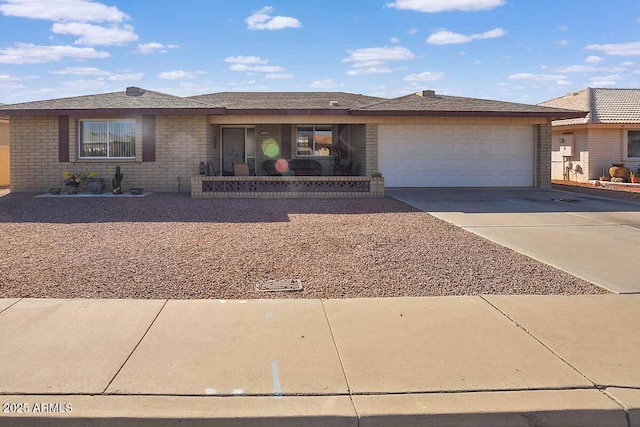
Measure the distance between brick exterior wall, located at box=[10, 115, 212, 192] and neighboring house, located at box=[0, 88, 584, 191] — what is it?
0.03 meters

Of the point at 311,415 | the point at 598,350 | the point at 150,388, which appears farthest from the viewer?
the point at 598,350

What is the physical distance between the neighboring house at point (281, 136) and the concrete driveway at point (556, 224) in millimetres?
987

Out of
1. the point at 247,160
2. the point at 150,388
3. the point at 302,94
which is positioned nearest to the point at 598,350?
the point at 150,388

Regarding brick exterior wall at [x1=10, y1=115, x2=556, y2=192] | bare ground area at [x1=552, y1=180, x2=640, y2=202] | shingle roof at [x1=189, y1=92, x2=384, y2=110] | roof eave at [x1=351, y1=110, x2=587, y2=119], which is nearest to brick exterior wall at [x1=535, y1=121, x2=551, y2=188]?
roof eave at [x1=351, y1=110, x2=587, y2=119]

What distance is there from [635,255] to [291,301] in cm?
593

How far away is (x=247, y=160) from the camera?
2303cm

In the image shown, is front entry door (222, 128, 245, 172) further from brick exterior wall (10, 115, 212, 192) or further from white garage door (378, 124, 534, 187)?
white garage door (378, 124, 534, 187)

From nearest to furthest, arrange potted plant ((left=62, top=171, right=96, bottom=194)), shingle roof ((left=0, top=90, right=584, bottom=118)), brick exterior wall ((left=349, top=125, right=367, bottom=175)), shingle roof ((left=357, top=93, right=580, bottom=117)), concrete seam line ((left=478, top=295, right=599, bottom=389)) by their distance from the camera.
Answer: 1. concrete seam line ((left=478, top=295, right=599, bottom=389))
2. potted plant ((left=62, top=171, right=96, bottom=194))
3. shingle roof ((left=0, top=90, right=584, bottom=118))
4. shingle roof ((left=357, top=93, right=580, bottom=117))
5. brick exterior wall ((left=349, top=125, right=367, bottom=175))

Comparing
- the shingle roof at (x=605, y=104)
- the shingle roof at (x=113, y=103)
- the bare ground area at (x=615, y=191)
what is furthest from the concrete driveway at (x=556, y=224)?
the shingle roof at (x=605, y=104)

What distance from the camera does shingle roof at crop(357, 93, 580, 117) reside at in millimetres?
19406

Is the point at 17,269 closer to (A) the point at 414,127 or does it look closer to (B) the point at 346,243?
(B) the point at 346,243

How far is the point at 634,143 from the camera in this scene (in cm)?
2648

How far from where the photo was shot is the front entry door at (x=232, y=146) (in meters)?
23.0

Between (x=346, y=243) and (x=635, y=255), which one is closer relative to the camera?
(x=635, y=255)
